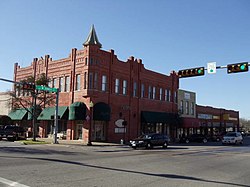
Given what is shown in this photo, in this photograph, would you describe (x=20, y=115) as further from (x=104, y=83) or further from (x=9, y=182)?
(x=9, y=182)

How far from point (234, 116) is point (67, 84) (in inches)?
2166

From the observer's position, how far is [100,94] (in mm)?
36844

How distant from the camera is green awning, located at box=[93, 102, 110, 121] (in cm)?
3550

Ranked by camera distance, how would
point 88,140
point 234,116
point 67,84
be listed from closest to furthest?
point 88,140 < point 67,84 < point 234,116

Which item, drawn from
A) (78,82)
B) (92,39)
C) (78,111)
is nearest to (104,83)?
(78,82)

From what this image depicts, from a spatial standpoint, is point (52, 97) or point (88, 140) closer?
point (88, 140)

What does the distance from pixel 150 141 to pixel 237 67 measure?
44.2 feet

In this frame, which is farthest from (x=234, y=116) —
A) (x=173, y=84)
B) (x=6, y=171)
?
(x=6, y=171)

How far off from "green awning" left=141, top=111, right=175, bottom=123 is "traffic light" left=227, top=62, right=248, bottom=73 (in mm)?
23800

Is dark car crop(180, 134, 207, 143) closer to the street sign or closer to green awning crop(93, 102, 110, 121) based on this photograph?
green awning crop(93, 102, 110, 121)

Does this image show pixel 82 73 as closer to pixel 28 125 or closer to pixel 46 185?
pixel 28 125

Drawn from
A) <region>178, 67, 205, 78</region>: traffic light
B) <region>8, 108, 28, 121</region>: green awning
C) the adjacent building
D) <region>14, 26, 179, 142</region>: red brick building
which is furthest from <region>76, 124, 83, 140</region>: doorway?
the adjacent building

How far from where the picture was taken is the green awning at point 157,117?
43.4m

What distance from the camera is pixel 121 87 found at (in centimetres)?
4031
